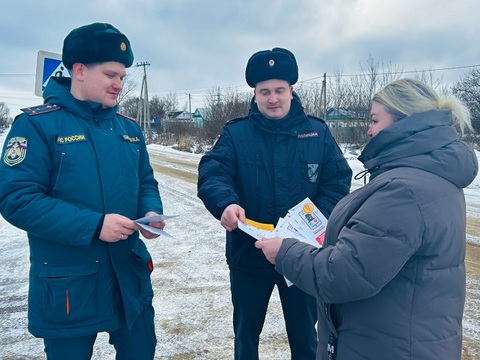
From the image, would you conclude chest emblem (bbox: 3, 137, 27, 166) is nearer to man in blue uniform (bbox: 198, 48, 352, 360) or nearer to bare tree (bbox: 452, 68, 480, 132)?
man in blue uniform (bbox: 198, 48, 352, 360)

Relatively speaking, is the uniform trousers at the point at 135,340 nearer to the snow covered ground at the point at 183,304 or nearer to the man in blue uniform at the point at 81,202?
the man in blue uniform at the point at 81,202

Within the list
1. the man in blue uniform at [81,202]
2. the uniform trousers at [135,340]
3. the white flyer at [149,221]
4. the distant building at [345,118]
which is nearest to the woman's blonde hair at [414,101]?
the white flyer at [149,221]

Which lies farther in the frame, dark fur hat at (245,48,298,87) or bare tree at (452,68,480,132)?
bare tree at (452,68,480,132)

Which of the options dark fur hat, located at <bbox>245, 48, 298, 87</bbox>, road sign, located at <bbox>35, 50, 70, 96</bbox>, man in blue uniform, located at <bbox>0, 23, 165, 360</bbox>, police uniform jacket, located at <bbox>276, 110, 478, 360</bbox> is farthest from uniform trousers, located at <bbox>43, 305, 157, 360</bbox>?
road sign, located at <bbox>35, 50, 70, 96</bbox>

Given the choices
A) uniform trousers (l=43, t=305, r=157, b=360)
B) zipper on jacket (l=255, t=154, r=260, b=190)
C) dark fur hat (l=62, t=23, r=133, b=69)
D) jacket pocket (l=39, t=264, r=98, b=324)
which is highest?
dark fur hat (l=62, t=23, r=133, b=69)

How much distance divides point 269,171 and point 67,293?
1366 millimetres

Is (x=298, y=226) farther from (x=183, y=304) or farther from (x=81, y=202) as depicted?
(x=183, y=304)

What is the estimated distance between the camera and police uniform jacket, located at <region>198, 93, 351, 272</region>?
8.61 ft

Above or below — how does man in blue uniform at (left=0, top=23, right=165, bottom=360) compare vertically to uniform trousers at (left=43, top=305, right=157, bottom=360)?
above

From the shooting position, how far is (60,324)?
2.00m

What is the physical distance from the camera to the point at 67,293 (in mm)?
1981

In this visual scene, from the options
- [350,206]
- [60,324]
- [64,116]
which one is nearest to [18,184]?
[64,116]

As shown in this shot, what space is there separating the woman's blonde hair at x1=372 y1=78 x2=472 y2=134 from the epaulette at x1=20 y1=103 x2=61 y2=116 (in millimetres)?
1594

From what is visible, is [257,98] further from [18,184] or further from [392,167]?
[18,184]
